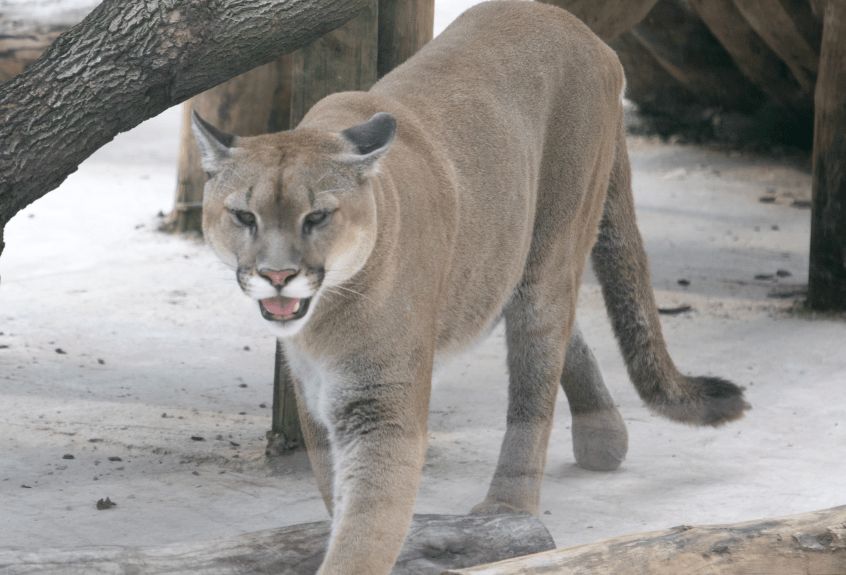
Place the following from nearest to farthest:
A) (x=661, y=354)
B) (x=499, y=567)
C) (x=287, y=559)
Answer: (x=499, y=567), (x=287, y=559), (x=661, y=354)

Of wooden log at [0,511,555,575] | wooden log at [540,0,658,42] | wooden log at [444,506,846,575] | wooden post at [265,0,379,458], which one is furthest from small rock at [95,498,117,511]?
wooden log at [540,0,658,42]

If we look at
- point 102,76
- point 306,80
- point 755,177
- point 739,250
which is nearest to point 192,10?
point 102,76

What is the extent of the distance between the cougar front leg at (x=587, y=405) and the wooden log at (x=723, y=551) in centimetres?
93

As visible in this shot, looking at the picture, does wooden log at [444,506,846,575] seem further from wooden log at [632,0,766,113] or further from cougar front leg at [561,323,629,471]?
wooden log at [632,0,766,113]

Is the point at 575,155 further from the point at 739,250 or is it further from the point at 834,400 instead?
the point at 739,250

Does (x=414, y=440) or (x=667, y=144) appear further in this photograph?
(x=667, y=144)

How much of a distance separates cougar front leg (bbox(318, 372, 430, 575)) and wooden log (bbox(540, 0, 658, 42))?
2.10 metres

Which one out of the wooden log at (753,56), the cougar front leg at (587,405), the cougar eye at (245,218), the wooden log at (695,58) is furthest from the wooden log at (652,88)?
the cougar eye at (245,218)

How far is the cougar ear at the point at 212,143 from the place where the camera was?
2057 mm

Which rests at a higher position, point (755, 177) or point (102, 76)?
point (102, 76)

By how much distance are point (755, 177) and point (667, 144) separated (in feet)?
3.07

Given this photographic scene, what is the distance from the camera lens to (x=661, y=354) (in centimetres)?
324

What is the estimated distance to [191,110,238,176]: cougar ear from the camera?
2057 mm

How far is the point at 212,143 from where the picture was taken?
207 centimetres
